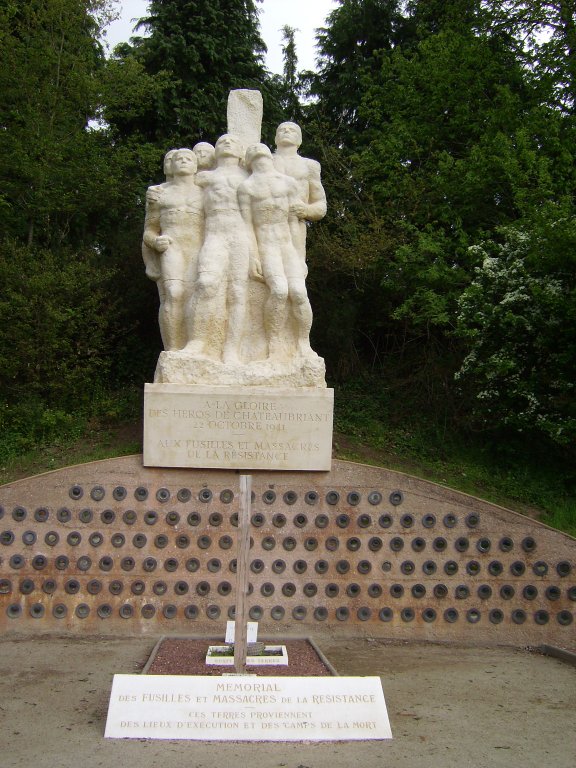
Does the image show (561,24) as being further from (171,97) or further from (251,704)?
(251,704)

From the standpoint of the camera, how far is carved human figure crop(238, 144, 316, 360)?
816 centimetres

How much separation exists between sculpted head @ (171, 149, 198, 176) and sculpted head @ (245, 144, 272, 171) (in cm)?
54

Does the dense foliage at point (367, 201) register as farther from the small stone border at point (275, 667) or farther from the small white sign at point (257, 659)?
the small white sign at point (257, 659)

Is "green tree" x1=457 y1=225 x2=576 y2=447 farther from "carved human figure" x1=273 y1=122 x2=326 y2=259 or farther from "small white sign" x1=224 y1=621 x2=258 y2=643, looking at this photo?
"small white sign" x1=224 y1=621 x2=258 y2=643

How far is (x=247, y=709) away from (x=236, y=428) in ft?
11.2

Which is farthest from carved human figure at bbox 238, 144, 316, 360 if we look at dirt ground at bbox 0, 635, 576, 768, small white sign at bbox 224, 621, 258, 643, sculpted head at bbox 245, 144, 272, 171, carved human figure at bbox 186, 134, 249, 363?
dirt ground at bbox 0, 635, 576, 768

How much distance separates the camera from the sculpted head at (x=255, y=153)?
831cm

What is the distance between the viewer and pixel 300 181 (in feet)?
28.0

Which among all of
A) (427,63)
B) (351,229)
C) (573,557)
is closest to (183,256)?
(573,557)

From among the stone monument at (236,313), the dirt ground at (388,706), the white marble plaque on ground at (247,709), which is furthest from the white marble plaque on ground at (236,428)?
the white marble plaque on ground at (247,709)

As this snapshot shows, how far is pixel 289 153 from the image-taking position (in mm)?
8672

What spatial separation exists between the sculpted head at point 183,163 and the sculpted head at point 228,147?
0.90ft

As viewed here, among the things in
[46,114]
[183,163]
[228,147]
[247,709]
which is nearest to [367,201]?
[46,114]

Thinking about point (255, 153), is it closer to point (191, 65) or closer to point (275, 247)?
point (275, 247)
